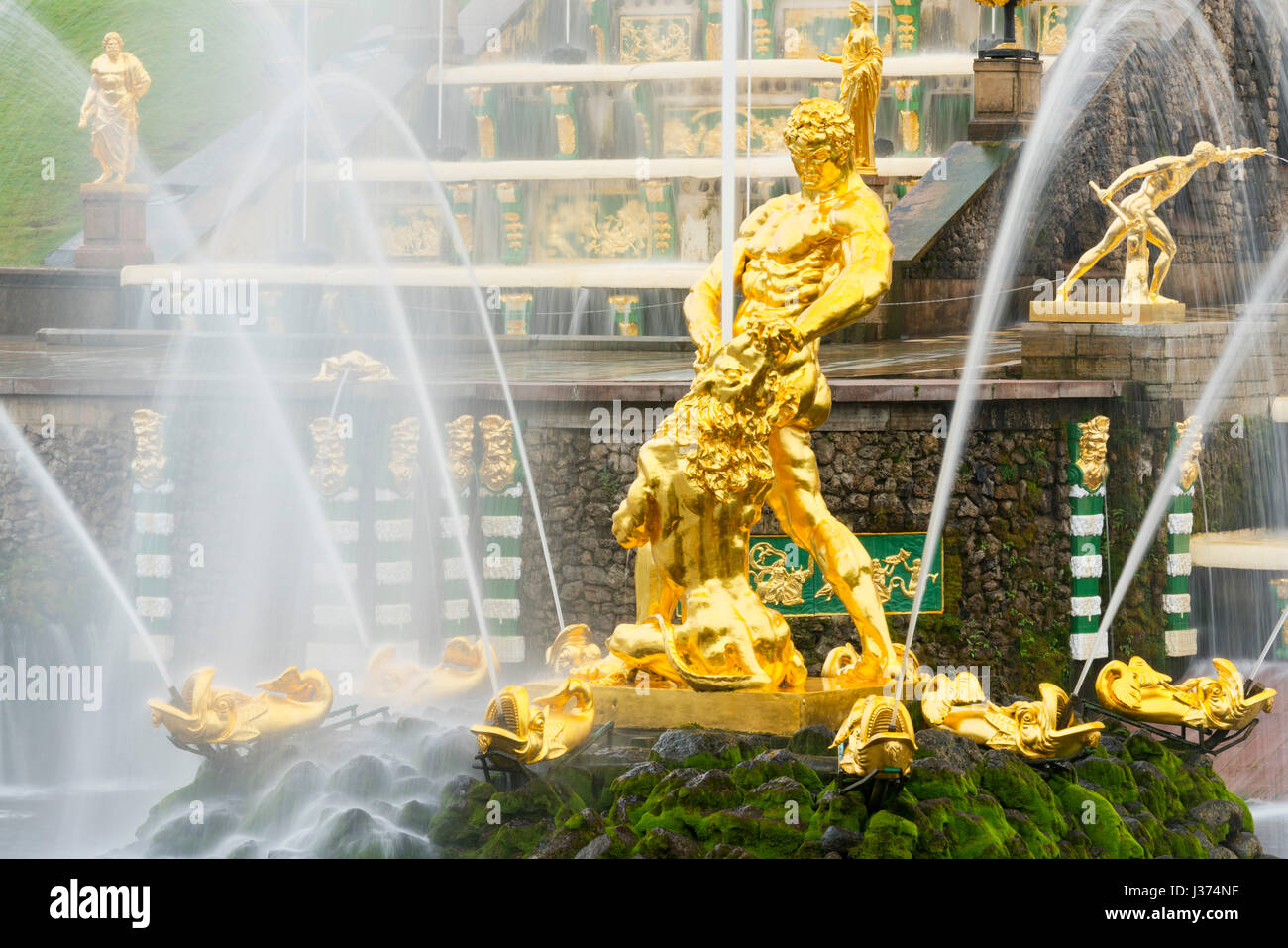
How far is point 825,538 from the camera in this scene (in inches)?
328

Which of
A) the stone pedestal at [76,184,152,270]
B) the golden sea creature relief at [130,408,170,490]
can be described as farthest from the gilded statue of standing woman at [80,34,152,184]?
the golden sea creature relief at [130,408,170,490]

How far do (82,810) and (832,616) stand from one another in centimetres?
443

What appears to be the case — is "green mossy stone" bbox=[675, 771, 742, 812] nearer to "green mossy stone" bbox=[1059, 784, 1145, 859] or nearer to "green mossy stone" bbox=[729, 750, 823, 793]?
"green mossy stone" bbox=[729, 750, 823, 793]

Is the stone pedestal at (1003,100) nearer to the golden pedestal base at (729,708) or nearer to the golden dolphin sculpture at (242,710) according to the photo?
the golden pedestal base at (729,708)

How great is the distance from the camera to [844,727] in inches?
294

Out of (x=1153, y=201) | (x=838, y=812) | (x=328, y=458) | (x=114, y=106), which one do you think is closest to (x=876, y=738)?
(x=838, y=812)

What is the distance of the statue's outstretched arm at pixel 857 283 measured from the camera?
26.9 feet

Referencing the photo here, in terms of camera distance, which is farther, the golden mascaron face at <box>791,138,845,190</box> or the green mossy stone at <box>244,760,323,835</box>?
the golden mascaron face at <box>791,138,845,190</box>

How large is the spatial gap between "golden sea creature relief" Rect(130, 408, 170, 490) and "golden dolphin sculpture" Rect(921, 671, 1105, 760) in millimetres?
5729

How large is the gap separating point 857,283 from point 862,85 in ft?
7.16

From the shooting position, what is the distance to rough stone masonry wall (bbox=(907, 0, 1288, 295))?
15.1 metres

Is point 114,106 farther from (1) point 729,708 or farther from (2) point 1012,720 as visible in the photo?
(2) point 1012,720

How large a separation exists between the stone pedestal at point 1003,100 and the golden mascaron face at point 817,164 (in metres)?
7.66

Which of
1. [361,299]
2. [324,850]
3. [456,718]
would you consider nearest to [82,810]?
[456,718]
